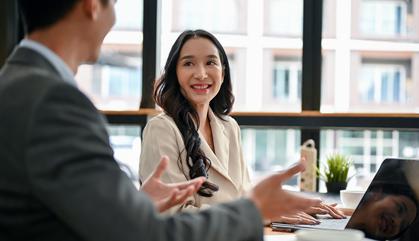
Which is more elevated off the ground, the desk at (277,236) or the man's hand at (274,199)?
the man's hand at (274,199)

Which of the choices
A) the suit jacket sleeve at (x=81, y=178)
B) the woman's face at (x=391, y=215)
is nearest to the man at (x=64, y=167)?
the suit jacket sleeve at (x=81, y=178)

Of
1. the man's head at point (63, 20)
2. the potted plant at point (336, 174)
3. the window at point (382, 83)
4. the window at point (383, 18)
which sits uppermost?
the window at point (383, 18)

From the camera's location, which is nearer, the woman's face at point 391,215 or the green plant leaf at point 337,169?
the woman's face at point 391,215

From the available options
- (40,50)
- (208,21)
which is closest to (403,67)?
(208,21)

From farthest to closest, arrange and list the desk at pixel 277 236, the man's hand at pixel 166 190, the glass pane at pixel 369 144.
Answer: the glass pane at pixel 369 144
the desk at pixel 277 236
the man's hand at pixel 166 190

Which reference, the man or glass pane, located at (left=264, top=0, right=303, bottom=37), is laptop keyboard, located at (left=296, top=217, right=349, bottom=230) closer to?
the man

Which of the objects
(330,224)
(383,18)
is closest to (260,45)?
(383,18)

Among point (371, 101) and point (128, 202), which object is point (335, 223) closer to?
point (128, 202)

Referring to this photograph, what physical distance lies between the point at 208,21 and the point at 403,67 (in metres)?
1.21

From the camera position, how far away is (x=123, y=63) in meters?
4.02

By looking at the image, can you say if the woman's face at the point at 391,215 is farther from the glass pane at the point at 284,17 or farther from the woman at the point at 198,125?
the glass pane at the point at 284,17

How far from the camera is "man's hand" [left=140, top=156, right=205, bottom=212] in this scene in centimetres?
127

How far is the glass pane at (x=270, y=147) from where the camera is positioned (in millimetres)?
3703

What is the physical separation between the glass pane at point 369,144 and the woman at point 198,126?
1.16m
